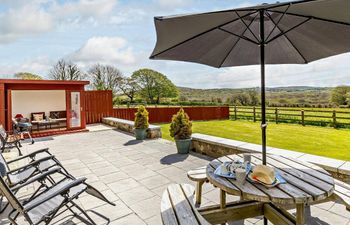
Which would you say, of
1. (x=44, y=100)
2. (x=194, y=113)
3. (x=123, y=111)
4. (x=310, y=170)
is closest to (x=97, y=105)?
(x=123, y=111)

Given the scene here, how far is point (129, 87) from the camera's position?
28.0 meters

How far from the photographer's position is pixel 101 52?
27.6 meters

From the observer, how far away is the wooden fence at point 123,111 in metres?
11.9

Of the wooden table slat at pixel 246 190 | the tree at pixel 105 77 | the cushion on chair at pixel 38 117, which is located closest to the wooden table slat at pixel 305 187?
the wooden table slat at pixel 246 190

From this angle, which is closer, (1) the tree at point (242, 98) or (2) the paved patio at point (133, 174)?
(2) the paved patio at point (133, 174)

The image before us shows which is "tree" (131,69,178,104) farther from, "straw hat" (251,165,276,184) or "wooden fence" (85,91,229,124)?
"straw hat" (251,165,276,184)

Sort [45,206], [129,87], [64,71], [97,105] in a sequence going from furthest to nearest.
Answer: [129,87] < [64,71] < [97,105] < [45,206]

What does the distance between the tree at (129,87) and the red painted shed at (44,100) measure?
14.5 metres

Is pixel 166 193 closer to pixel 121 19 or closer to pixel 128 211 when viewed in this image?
pixel 128 211

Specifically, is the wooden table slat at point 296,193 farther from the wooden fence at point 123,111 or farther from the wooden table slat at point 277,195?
the wooden fence at point 123,111

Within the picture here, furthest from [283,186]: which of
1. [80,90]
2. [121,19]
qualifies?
[80,90]

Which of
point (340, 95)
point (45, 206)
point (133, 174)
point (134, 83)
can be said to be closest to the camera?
point (45, 206)

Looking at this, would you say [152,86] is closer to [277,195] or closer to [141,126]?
[141,126]

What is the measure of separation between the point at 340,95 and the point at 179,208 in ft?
46.8
